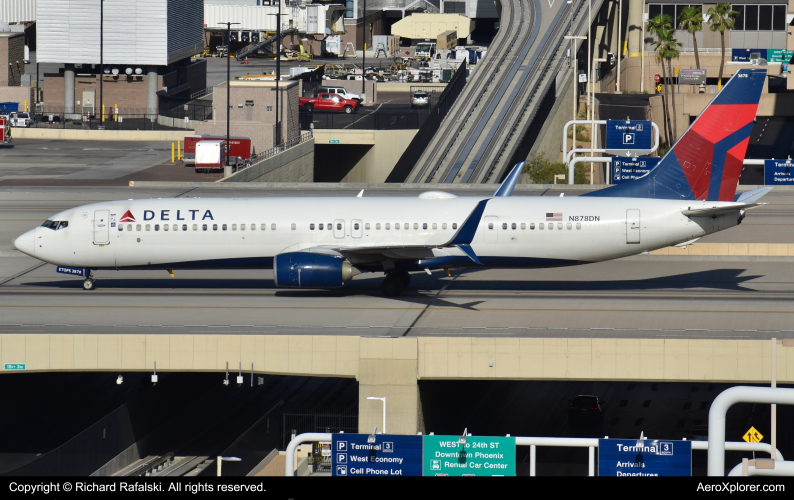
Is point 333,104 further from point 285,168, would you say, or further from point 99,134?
point 285,168

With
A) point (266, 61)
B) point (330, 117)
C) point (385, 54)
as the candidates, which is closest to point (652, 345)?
point (330, 117)

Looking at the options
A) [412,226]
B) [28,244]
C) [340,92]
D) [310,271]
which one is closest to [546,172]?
[340,92]

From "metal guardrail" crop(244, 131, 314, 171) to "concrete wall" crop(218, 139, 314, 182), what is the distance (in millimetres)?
554

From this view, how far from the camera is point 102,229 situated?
144 feet

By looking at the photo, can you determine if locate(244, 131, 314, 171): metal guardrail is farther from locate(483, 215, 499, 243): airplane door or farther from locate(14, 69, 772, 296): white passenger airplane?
locate(483, 215, 499, 243): airplane door

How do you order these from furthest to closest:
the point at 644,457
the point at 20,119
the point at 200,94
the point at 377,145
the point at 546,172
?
the point at 200,94, the point at 20,119, the point at 377,145, the point at 546,172, the point at 644,457

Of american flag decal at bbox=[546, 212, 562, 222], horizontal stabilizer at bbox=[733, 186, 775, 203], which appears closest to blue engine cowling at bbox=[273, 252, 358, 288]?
american flag decal at bbox=[546, 212, 562, 222]

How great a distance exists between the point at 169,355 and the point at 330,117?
251 feet

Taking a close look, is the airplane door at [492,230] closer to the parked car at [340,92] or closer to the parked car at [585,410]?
the parked car at [585,410]

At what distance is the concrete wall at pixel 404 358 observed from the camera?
114ft

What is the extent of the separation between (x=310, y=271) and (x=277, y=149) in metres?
47.2

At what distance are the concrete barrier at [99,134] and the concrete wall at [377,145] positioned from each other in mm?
16434

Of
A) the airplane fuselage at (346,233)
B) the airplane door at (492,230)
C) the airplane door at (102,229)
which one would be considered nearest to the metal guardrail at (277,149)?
the airplane door at (102,229)

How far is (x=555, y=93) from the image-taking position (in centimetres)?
10319
